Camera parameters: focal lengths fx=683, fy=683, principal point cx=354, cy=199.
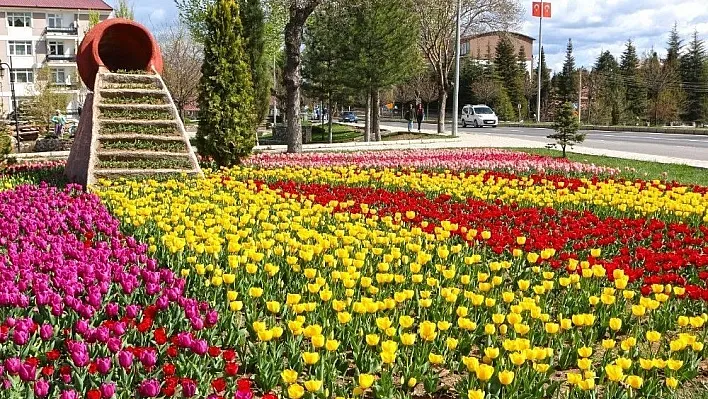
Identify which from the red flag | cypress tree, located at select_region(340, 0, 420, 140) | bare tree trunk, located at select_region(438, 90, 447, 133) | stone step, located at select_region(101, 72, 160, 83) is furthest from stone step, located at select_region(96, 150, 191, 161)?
the red flag

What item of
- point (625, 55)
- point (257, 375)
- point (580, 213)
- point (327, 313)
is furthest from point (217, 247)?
point (625, 55)

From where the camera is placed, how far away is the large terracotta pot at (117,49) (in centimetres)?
1255

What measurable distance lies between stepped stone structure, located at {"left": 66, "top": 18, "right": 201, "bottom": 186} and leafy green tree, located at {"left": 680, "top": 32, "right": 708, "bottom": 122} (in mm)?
56520

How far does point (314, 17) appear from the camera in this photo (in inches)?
1412

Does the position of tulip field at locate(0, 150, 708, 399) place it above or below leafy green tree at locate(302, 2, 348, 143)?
below

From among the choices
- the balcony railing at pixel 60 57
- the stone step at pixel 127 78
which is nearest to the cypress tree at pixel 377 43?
the stone step at pixel 127 78

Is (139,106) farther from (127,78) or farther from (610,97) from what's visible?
(610,97)

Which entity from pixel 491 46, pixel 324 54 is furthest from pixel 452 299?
pixel 491 46

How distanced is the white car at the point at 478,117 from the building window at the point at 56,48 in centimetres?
4178

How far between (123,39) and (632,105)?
5857 centimetres

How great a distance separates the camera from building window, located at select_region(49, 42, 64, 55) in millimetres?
68500

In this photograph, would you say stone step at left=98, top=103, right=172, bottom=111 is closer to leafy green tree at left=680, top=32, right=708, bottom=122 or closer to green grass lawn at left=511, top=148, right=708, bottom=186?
green grass lawn at left=511, top=148, right=708, bottom=186

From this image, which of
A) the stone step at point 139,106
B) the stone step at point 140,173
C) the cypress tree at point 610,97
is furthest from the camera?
the cypress tree at point 610,97

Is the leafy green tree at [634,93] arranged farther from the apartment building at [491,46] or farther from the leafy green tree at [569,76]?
the apartment building at [491,46]
